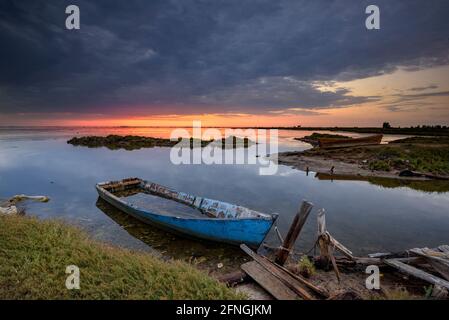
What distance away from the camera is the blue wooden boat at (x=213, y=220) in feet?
27.9

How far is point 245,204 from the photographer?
14.6 m

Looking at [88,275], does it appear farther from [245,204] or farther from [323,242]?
[245,204]

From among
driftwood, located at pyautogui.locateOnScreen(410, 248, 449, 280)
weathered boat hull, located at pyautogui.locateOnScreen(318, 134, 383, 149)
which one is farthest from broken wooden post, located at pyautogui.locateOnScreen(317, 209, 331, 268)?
weathered boat hull, located at pyautogui.locateOnScreen(318, 134, 383, 149)

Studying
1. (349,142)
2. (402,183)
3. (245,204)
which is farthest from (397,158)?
(245,204)

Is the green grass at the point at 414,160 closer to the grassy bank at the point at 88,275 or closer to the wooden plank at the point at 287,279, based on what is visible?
the wooden plank at the point at 287,279

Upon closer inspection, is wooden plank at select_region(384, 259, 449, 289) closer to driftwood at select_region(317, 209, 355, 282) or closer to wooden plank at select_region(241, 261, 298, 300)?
driftwood at select_region(317, 209, 355, 282)

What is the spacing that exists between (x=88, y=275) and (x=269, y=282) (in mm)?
4210

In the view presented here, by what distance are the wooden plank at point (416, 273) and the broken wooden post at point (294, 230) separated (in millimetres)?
2521

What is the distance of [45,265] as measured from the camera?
6082 mm

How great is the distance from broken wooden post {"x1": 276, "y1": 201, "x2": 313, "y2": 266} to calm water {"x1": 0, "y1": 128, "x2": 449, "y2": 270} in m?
1.82

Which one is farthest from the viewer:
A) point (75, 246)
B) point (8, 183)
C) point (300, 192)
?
point (8, 183)

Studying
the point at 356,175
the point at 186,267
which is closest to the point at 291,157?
the point at 356,175
